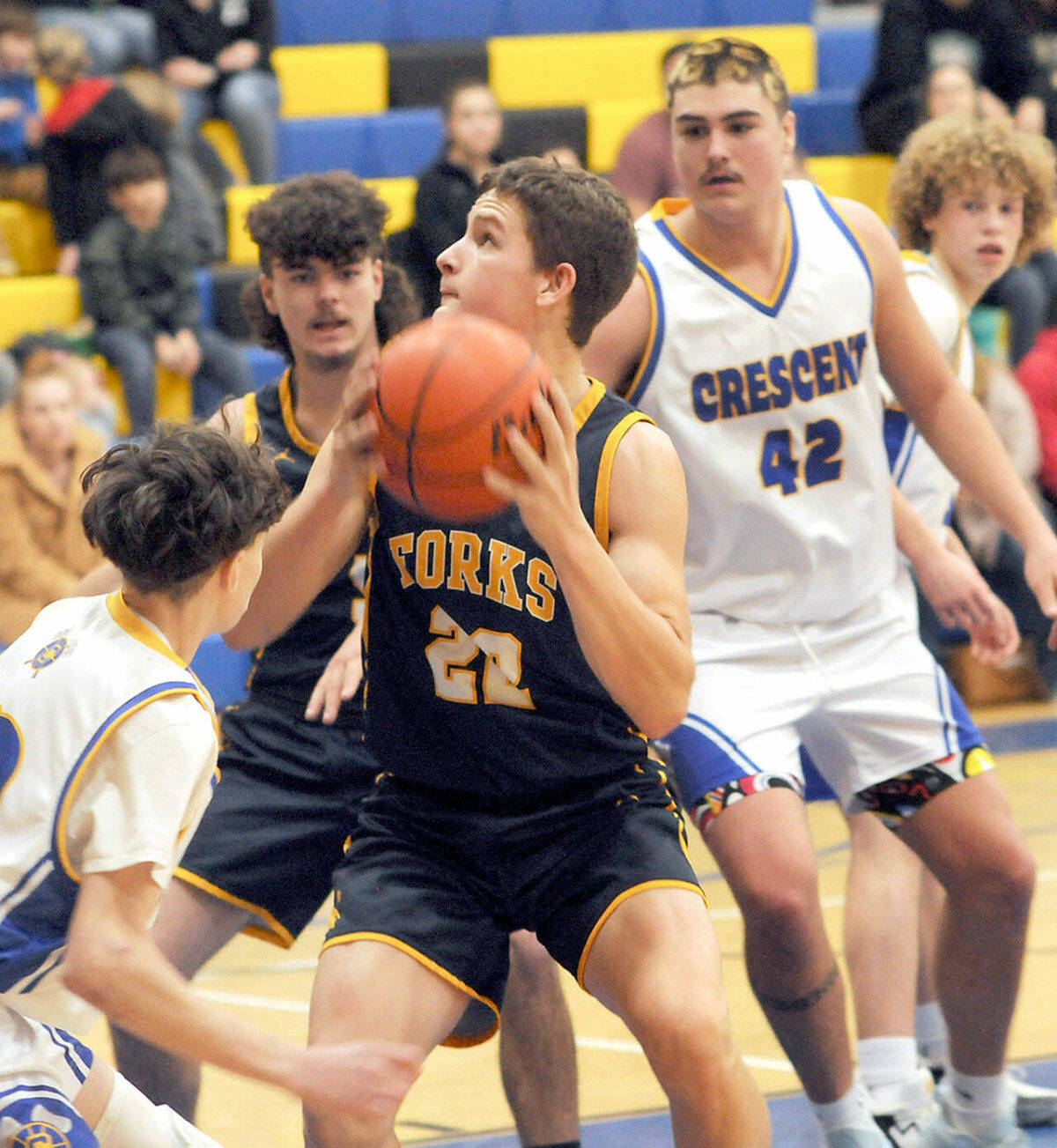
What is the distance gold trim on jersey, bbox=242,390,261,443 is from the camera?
349cm

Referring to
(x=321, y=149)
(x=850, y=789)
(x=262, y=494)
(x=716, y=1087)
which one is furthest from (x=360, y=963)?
(x=321, y=149)

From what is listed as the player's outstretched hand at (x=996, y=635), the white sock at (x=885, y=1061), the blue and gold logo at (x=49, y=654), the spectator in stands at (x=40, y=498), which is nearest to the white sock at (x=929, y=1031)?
the white sock at (x=885, y=1061)

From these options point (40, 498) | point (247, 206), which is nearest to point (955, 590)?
point (40, 498)

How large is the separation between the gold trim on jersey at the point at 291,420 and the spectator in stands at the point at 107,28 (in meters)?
6.13

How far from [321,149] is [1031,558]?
712cm

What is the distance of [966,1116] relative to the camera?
3.65 m

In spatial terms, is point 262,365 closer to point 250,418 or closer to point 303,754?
point 250,418

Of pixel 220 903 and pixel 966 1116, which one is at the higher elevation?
pixel 220 903

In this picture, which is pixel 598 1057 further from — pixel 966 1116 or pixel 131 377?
pixel 131 377

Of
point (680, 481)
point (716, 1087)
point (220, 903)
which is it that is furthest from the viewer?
point (220, 903)

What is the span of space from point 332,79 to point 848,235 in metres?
7.42

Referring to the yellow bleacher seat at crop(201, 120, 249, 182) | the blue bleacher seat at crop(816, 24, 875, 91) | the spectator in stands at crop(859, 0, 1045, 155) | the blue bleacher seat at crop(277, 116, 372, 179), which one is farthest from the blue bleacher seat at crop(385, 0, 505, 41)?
the spectator in stands at crop(859, 0, 1045, 155)

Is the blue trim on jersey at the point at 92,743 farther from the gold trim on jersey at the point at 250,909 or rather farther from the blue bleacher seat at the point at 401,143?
the blue bleacher seat at the point at 401,143

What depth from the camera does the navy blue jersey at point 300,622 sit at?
→ 3.54 metres
